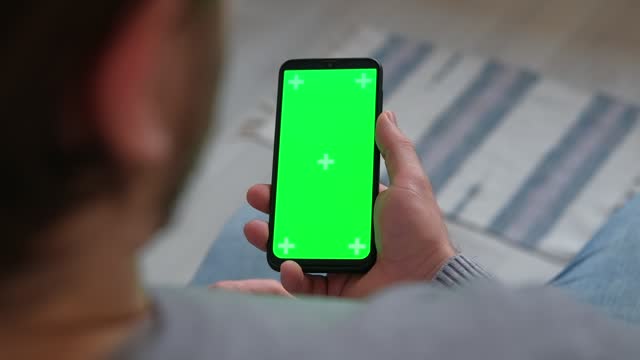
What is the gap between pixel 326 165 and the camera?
91cm

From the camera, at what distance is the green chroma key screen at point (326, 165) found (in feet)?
2.93

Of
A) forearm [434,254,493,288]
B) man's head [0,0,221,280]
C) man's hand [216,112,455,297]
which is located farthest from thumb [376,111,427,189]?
man's head [0,0,221,280]

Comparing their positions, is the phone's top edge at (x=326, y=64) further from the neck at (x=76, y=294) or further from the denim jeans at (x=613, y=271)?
the neck at (x=76, y=294)

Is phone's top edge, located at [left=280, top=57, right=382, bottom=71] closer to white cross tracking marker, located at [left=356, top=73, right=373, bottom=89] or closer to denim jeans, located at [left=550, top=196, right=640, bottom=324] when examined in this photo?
white cross tracking marker, located at [left=356, top=73, right=373, bottom=89]

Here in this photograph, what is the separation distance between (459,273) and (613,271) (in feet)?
0.53

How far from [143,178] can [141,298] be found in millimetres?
98

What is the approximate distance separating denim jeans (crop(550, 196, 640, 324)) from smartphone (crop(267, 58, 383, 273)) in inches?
8.0

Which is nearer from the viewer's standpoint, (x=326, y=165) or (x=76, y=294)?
(x=76, y=294)

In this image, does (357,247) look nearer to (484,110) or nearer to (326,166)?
(326,166)

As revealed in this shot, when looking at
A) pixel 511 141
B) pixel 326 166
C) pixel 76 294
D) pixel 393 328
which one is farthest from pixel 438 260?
pixel 511 141

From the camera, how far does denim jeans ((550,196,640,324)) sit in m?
0.81

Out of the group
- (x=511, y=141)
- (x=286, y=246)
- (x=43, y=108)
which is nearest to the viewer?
(x=43, y=108)

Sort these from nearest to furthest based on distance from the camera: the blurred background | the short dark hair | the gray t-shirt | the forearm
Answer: the short dark hair
the gray t-shirt
the forearm
the blurred background

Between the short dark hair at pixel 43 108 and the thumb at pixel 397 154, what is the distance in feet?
1.89
